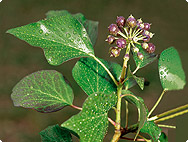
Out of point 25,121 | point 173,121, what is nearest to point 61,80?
point 173,121

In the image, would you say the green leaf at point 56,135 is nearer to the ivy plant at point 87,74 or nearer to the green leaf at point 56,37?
the ivy plant at point 87,74

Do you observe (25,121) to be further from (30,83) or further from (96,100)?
(96,100)

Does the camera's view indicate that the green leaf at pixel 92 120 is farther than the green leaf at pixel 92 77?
No

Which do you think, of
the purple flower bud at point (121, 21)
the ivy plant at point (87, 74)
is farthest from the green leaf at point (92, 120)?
the purple flower bud at point (121, 21)

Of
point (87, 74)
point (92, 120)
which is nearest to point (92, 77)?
point (87, 74)

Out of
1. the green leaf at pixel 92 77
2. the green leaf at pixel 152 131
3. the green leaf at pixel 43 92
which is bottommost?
the green leaf at pixel 152 131
